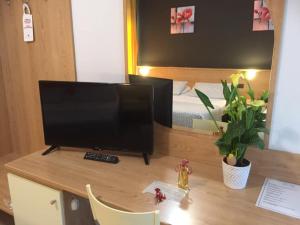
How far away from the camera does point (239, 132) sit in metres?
1.14

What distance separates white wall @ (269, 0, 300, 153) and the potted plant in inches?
4.0

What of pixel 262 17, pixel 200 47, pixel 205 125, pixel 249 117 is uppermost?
pixel 262 17

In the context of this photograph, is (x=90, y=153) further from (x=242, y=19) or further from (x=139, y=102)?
(x=242, y=19)

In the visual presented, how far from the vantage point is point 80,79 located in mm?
1939

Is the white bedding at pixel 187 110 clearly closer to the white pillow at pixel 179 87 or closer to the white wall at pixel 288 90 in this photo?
the white pillow at pixel 179 87

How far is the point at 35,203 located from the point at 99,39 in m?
1.08

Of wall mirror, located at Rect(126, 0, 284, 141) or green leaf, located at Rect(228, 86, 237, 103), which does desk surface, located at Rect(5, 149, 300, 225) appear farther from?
green leaf, located at Rect(228, 86, 237, 103)

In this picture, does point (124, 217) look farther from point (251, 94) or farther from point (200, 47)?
point (200, 47)

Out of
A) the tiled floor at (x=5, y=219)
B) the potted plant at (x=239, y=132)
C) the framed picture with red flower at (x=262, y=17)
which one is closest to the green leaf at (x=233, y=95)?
the potted plant at (x=239, y=132)

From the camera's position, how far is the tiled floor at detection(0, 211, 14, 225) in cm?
206

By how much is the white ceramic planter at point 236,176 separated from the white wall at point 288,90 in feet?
0.83

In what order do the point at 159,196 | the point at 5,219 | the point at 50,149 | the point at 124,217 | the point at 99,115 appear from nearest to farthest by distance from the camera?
the point at 124,217 → the point at 159,196 → the point at 99,115 → the point at 50,149 → the point at 5,219

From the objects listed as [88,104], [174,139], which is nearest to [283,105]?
[174,139]

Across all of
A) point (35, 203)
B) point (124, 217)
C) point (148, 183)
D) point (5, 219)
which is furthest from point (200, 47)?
point (5, 219)
